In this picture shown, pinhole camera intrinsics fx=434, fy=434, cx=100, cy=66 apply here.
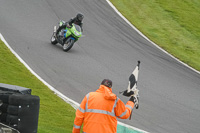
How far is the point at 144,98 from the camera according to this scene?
1381cm

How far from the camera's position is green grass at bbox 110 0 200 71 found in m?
19.1

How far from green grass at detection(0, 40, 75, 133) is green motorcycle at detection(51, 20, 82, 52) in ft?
7.83

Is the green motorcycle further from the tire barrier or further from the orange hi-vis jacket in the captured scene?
the orange hi-vis jacket

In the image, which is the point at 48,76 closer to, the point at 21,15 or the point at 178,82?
the point at 178,82

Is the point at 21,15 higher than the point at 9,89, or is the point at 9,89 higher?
the point at 21,15

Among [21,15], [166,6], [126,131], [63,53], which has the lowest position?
[126,131]

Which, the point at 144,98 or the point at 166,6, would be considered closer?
the point at 144,98

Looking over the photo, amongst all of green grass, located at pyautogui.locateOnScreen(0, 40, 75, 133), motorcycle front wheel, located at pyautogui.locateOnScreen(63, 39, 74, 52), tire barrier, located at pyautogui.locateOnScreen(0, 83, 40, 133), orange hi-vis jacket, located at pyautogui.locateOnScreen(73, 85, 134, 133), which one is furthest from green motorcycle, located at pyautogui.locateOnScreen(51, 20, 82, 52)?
orange hi-vis jacket, located at pyautogui.locateOnScreen(73, 85, 134, 133)

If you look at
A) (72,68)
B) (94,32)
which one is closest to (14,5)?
(94,32)

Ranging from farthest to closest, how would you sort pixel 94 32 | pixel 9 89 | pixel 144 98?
1. pixel 94 32
2. pixel 144 98
3. pixel 9 89

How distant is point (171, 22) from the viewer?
2167 cm

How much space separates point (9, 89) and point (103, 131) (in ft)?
6.92

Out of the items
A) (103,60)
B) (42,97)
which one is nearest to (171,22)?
(103,60)

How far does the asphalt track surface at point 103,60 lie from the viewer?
13.1 meters
